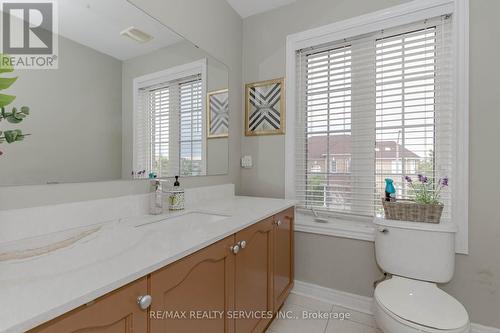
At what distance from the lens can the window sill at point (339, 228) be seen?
1.72 metres

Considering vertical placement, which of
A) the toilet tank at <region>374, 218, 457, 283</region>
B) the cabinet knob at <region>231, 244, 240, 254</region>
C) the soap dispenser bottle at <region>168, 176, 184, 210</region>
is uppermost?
the soap dispenser bottle at <region>168, 176, 184, 210</region>

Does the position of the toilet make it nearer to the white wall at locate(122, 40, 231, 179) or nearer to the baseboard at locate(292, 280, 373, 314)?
the baseboard at locate(292, 280, 373, 314)

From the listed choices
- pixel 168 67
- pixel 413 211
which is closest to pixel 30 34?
pixel 168 67

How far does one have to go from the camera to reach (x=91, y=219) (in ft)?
3.44

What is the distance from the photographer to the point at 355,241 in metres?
1.76

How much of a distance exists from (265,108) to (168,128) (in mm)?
955

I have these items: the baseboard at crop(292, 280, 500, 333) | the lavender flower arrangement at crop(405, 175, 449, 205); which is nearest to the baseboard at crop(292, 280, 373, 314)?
the baseboard at crop(292, 280, 500, 333)

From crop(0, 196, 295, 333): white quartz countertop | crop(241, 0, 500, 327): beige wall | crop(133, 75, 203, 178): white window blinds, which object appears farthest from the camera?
crop(241, 0, 500, 327): beige wall

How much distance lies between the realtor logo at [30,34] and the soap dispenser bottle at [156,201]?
26.8 inches

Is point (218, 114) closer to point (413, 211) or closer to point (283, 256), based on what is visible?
point (283, 256)

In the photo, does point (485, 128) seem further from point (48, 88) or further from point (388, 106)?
point (48, 88)

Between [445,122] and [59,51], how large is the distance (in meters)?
2.11

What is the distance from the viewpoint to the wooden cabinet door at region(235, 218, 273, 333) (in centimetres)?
113

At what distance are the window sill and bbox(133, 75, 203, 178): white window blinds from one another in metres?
0.95
